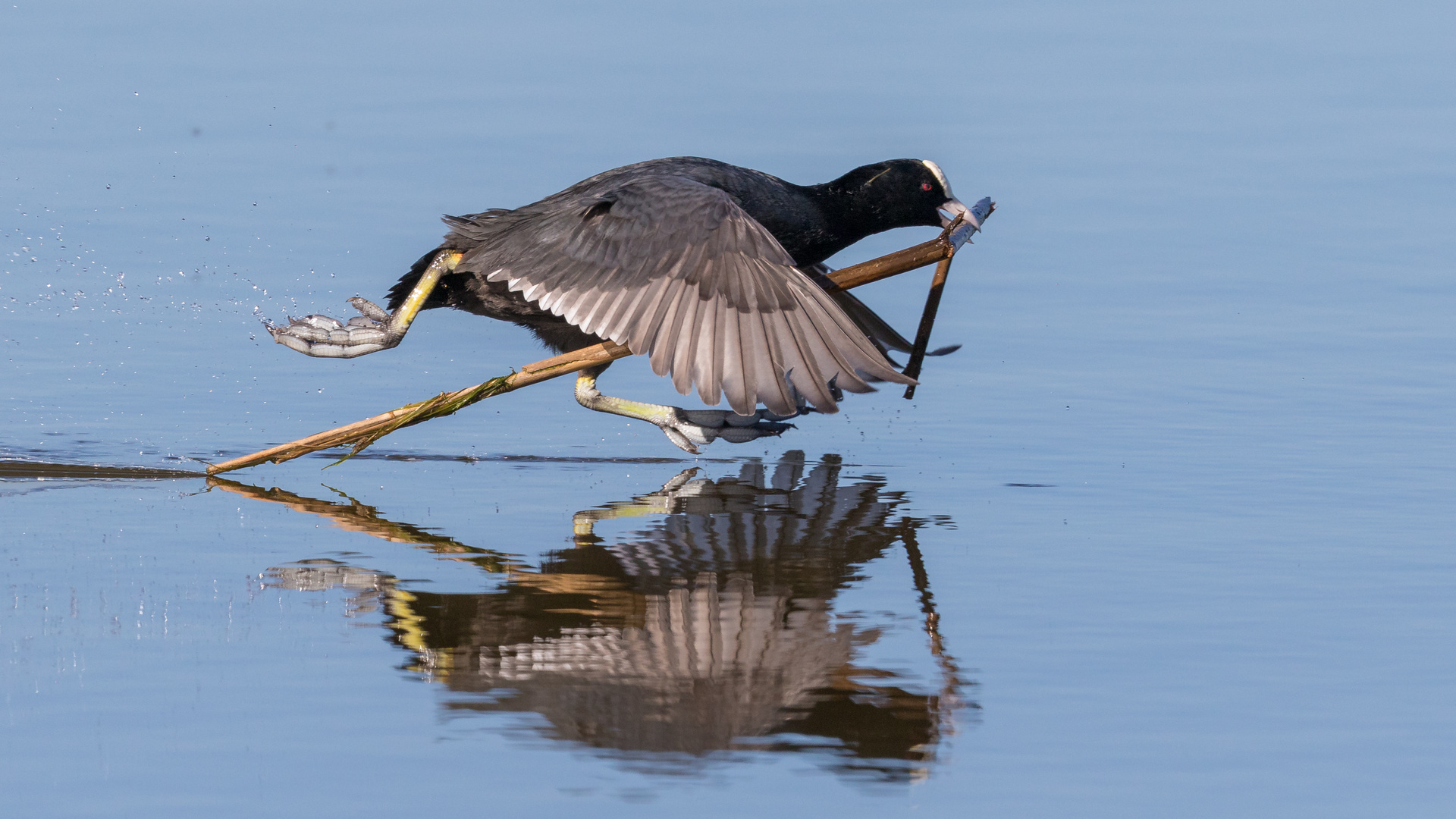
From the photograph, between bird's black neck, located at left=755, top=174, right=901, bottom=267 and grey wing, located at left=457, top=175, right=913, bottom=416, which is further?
bird's black neck, located at left=755, top=174, right=901, bottom=267

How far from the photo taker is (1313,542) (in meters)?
7.29

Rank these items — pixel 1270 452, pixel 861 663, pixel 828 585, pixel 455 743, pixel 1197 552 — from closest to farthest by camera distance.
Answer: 1. pixel 455 743
2. pixel 861 663
3. pixel 828 585
4. pixel 1197 552
5. pixel 1270 452

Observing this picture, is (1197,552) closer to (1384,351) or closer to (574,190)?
(574,190)

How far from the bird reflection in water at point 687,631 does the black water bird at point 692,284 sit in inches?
21.1

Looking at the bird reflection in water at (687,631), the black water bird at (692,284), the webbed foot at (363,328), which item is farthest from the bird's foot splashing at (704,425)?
the webbed foot at (363,328)

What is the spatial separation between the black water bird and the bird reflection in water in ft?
1.76

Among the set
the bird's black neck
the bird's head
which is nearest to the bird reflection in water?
the bird's black neck

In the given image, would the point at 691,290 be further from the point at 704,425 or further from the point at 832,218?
the point at 832,218

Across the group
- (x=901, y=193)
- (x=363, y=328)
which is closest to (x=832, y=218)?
(x=901, y=193)

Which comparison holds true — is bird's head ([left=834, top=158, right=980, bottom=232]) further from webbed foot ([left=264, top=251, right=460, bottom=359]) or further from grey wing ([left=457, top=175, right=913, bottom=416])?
webbed foot ([left=264, top=251, right=460, bottom=359])

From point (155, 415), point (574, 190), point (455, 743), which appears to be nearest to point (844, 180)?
point (574, 190)

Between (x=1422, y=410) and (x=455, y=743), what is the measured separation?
20.4ft

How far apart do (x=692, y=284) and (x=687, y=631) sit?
77.2 inches

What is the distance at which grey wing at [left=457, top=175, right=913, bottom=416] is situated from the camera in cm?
709
